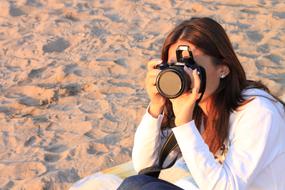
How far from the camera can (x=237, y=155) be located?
167 centimetres

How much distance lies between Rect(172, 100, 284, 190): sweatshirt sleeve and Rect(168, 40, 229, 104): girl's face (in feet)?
0.54

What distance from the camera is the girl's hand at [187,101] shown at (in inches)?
63.8

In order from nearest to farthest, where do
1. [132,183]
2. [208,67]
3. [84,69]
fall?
[208,67]
[132,183]
[84,69]

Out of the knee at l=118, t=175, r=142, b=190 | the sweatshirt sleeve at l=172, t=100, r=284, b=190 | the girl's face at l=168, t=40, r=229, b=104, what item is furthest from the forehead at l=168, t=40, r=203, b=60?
the knee at l=118, t=175, r=142, b=190

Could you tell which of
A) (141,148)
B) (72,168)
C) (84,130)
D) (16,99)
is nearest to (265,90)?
(141,148)

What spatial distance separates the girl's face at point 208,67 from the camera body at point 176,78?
0.05 m

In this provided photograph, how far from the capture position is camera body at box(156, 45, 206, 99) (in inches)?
62.8

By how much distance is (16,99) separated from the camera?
3.82 meters

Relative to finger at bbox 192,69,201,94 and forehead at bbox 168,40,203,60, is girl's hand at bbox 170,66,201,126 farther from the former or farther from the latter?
forehead at bbox 168,40,203,60

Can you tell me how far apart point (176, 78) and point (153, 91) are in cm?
19

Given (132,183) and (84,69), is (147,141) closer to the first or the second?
(132,183)

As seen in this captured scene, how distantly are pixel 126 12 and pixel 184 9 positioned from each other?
535 millimetres

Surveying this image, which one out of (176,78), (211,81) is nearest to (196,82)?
(176,78)

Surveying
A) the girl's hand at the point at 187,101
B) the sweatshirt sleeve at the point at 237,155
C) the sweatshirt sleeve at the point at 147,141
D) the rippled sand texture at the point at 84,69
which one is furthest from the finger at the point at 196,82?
the rippled sand texture at the point at 84,69
